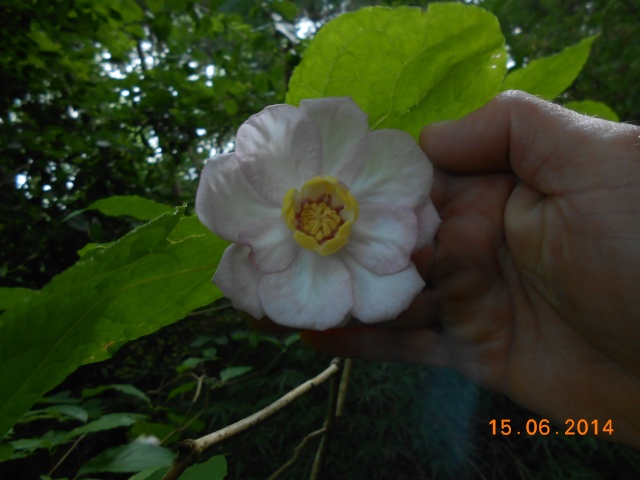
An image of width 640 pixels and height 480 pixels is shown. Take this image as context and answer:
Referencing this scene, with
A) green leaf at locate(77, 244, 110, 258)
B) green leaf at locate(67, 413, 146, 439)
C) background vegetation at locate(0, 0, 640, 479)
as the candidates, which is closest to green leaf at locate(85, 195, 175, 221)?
green leaf at locate(77, 244, 110, 258)

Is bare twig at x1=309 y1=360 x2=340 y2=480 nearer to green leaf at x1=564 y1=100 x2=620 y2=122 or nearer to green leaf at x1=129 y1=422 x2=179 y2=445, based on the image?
green leaf at x1=129 y1=422 x2=179 y2=445

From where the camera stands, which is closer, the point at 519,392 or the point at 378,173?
the point at 378,173

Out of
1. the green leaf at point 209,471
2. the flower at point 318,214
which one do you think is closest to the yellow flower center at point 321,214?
the flower at point 318,214

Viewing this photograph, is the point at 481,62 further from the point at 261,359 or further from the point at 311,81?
the point at 261,359

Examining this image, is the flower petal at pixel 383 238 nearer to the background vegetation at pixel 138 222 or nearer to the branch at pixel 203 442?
the branch at pixel 203 442

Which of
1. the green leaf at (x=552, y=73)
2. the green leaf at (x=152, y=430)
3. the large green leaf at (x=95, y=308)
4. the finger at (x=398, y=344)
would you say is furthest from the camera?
the green leaf at (x=152, y=430)

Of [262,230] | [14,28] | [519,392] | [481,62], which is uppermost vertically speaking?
[14,28]

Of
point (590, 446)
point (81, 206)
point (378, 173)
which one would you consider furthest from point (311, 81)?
point (590, 446)

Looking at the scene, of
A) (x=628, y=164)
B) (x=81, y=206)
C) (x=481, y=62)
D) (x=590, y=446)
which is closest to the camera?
(x=481, y=62)

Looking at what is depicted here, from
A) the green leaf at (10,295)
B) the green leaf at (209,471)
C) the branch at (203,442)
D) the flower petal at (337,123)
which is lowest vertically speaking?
the green leaf at (209,471)
